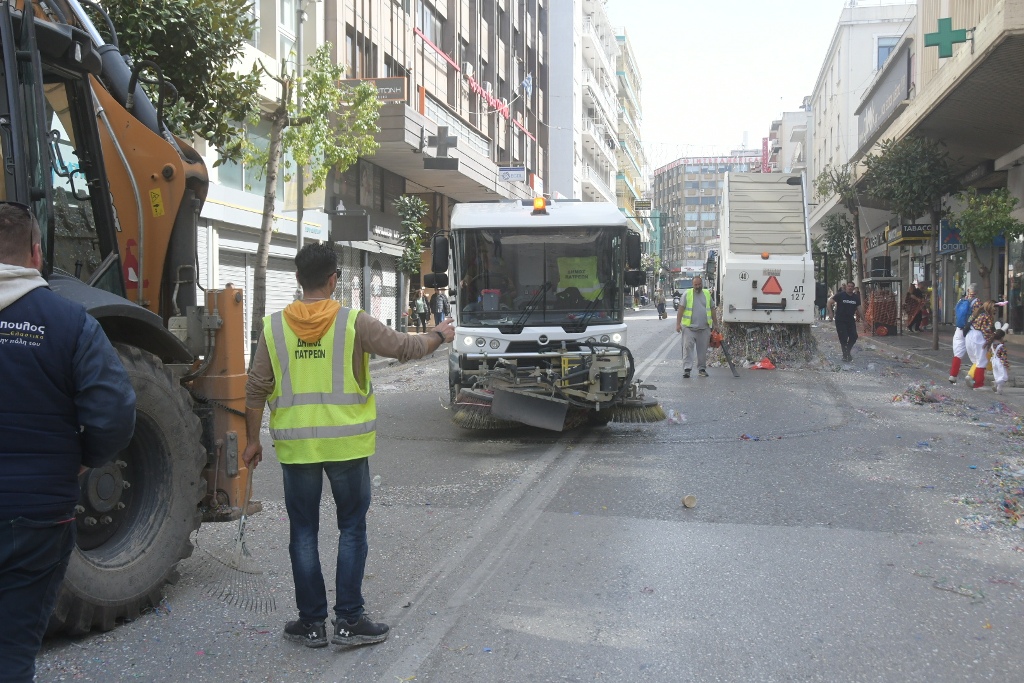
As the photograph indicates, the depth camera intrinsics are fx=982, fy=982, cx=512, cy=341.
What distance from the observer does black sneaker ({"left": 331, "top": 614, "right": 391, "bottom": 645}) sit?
13.8ft

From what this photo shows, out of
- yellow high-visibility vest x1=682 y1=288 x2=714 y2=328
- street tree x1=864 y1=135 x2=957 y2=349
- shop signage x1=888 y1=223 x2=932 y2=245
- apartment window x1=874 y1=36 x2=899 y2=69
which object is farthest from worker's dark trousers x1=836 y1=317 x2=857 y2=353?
apartment window x1=874 y1=36 x2=899 y2=69

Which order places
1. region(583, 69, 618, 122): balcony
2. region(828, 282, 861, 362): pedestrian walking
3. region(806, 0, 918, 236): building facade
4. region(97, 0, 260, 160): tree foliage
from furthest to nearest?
region(583, 69, 618, 122): balcony
region(806, 0, 918, 236): building facade
region(828, 282, 861, 362): pedestrian walking
region(97, 0, 260, 160): tree foliage

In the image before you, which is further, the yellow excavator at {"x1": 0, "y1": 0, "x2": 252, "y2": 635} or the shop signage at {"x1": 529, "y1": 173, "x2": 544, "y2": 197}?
the shop signage at {"x1": 529, "y1": 173, "x2": 544, "y2": 197}

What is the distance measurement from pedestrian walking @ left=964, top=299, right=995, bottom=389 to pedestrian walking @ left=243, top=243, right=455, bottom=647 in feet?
43.0

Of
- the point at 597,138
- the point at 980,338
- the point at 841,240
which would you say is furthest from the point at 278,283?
the point at 597,138

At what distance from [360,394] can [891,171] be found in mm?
23337

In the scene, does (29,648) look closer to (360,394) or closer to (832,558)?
(360,394)

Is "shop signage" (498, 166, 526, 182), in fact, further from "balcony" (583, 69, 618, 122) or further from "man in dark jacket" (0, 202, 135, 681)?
"man in dark jacket" (0, 202, 135, 681)

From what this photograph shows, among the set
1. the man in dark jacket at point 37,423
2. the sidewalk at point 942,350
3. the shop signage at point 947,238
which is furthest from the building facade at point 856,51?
the man in dark jacket at point 37,423

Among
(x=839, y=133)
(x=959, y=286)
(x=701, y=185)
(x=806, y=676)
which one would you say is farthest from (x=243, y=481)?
(x=701, y=185)

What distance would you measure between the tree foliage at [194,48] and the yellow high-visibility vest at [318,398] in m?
5.96

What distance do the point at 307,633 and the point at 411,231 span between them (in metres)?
26.0

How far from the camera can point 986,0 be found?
20.7m

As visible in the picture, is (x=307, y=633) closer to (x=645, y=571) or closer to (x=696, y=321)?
(x=645, y=571)
